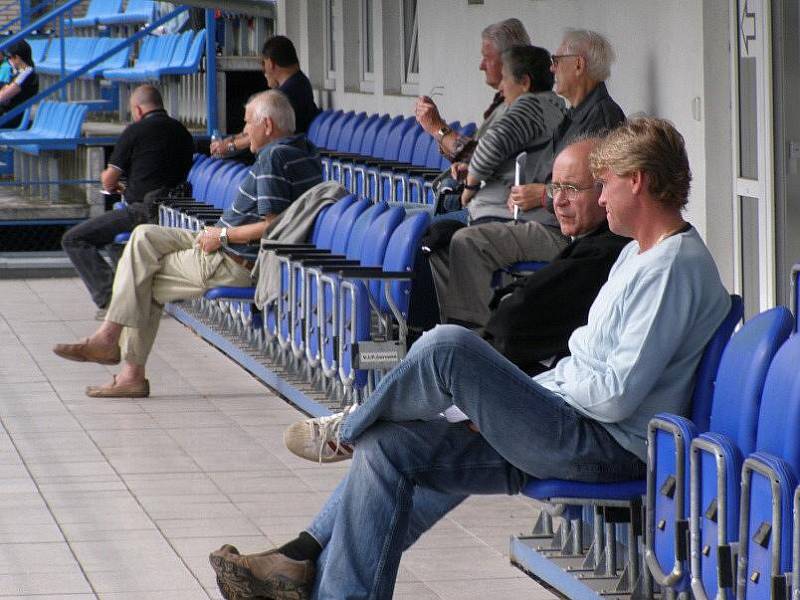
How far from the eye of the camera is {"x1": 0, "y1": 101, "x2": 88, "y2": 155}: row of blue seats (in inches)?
587

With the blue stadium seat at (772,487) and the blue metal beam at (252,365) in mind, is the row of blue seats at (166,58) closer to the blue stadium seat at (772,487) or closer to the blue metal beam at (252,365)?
the blue metal beam at (252,365)

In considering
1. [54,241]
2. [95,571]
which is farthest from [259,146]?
[54,241]

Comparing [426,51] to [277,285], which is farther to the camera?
[426,51]

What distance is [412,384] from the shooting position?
3.57 metres

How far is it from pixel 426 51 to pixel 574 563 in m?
7.68

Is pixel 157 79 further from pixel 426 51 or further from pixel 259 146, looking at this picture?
pixel 259 146

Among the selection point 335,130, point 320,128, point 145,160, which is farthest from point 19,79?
point 145,160

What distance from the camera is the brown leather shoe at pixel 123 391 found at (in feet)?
23.3

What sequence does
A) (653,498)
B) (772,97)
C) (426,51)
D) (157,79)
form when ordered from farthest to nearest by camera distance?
(157,79)
(426,51)
(772,97)
(653,498)

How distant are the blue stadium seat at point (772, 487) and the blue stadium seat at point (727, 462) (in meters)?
0.06

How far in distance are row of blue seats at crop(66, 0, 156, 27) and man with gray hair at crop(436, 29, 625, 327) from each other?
43.3 feet

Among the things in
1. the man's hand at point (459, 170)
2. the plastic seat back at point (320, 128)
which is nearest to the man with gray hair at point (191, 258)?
the man's hand at point (459, 170)

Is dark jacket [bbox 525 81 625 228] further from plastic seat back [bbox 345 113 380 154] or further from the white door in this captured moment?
plastic seat back [bbox 345 113 380 154]

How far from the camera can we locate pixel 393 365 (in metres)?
5.54
